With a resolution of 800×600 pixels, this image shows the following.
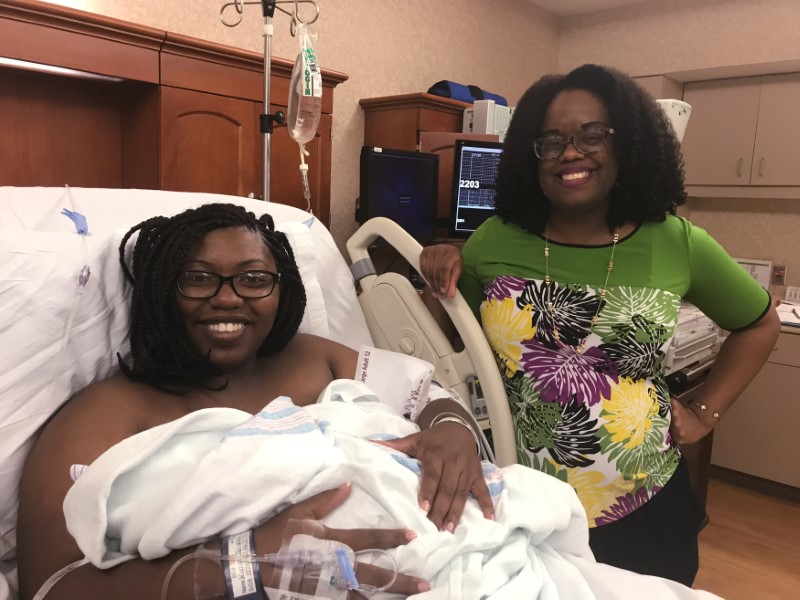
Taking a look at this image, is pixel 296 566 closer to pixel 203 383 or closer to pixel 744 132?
pixel 203 383

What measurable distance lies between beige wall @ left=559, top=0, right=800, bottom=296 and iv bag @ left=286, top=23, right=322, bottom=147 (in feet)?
10.1

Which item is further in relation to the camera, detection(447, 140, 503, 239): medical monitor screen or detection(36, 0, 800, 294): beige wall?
detection(36, 0, 800, 294): beige wall

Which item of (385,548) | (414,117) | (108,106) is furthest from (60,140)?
(385,548)

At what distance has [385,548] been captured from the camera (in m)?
0.78

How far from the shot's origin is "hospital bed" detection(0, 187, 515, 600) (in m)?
0.99

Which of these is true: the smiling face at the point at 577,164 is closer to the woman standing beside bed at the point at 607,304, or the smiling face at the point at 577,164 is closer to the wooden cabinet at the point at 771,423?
Result: the woman standing beside bed at the point at 607,304

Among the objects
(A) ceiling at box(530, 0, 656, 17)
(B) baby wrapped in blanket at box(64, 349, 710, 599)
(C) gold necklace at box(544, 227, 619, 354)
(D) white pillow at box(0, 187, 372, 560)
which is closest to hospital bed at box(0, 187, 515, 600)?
(D) white pillow at box(0, 187, 372, 560)

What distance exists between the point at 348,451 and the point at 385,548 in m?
0.14

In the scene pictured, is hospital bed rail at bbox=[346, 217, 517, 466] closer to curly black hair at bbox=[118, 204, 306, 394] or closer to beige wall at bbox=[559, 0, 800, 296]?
curly black hair at bbox=[118, 204, 306, 394]

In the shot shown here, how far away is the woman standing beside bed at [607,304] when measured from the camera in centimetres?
123

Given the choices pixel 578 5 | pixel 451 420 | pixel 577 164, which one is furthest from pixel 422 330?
pixel 578 5

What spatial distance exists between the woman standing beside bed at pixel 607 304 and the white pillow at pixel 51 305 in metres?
0.64

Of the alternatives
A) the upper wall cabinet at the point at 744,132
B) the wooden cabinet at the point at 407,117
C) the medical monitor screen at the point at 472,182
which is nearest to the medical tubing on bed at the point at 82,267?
the medical monitor screen at the point at 472,182

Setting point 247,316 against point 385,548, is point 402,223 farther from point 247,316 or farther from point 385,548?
point 385,548
